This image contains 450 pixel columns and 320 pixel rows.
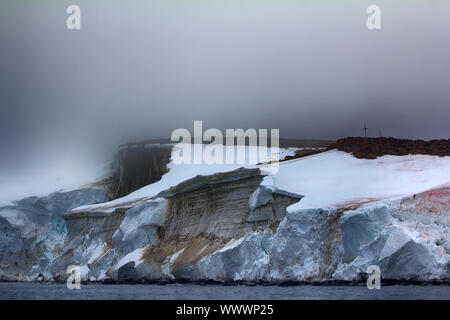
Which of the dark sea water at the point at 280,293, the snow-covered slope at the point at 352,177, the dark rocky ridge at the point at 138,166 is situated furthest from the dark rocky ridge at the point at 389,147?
the dark rocky ridge at the point at 138,166

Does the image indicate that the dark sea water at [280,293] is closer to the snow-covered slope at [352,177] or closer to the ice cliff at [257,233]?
the ice cliff at [257,233]

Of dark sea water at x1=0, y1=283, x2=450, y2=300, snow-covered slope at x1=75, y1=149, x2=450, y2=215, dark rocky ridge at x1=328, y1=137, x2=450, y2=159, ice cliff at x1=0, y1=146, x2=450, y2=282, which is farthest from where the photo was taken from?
→ dark rocky ridge at x1=328, y1=137, x2=450, y2=159

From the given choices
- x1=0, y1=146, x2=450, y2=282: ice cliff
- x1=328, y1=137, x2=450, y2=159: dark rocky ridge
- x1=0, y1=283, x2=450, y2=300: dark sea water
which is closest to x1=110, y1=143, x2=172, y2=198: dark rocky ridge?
x1=0, y1=146, x2=450, y2=282: ice cliff

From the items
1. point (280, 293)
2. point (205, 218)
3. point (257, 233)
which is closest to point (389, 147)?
point (257, 233)

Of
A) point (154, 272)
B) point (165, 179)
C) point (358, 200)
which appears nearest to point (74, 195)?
point (165, 179)

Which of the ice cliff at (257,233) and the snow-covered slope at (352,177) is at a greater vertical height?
the snow-covered slope at (352,177)

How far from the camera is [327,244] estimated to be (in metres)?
39.0

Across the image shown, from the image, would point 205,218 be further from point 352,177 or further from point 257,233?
point 352,177

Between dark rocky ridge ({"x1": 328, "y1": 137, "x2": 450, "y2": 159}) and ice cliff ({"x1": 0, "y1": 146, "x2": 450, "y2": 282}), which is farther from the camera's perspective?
dark rocky ridge ({"x1": 328, "y1": 137, "x2": 450, "y2": 159})

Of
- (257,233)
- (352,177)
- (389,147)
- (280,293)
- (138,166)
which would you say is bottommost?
(280,293)

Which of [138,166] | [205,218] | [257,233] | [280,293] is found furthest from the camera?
[138,166]

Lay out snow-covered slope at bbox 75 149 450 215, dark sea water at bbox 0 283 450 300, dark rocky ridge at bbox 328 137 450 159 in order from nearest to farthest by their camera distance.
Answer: dark sea water at bbox 0 283 450 300 → snow-covered slope at bbox 75 149 450 215 → dark rocky ridge at bbox 328 137 450 159

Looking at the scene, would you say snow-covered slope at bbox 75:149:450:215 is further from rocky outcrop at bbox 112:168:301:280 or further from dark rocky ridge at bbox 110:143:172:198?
dark rocky ridge at bbox 110:143:172:198

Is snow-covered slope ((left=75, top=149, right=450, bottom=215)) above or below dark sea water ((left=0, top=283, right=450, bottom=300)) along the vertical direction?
above
